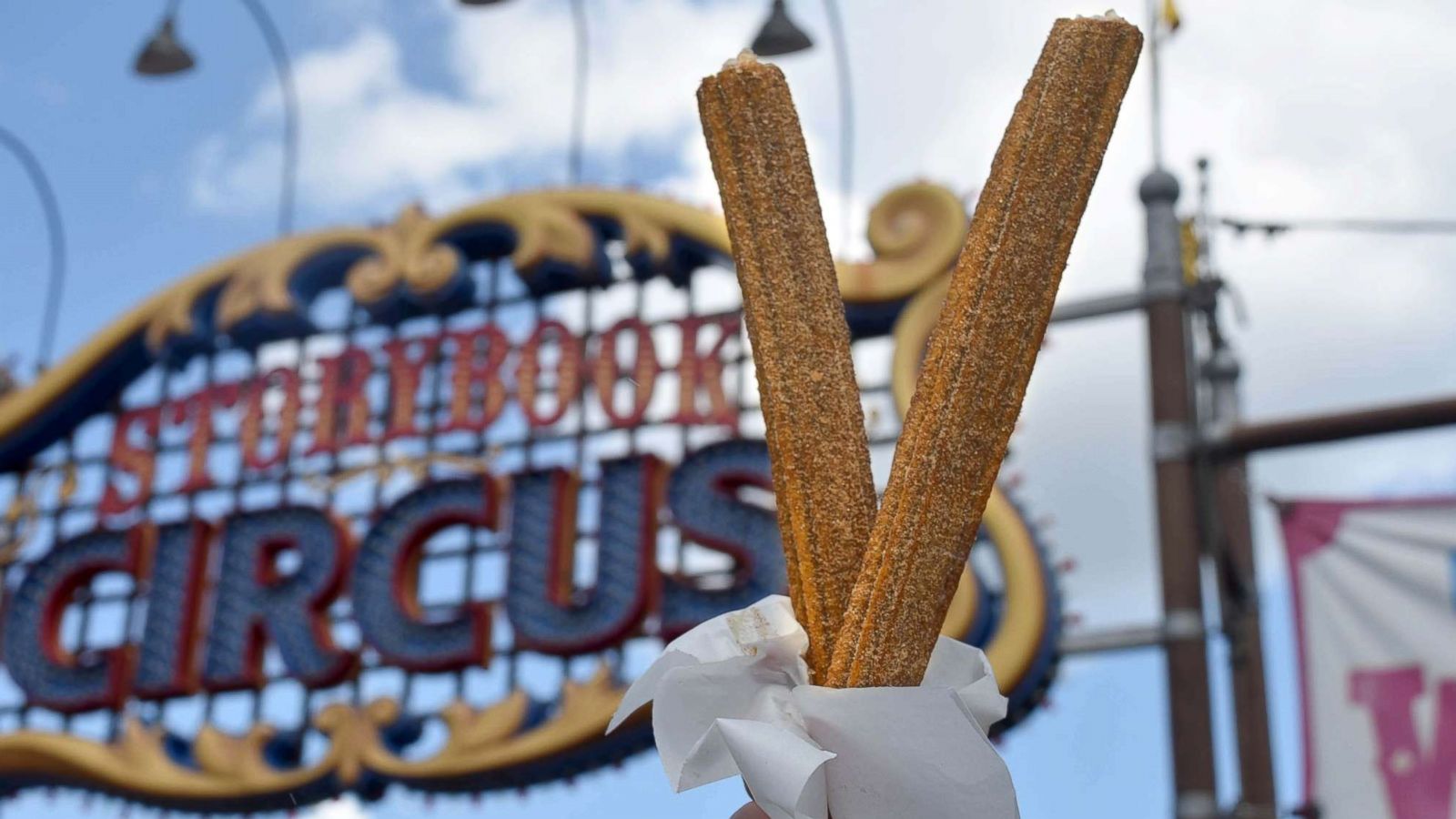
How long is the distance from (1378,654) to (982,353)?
19.0 ft

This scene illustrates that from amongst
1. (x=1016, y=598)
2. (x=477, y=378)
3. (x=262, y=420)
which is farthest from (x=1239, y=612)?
(x=262, y=420)

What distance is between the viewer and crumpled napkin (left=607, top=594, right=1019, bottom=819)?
1.85m

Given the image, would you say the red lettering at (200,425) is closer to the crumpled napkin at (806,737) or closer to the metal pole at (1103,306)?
the metal pole at (1103,306)

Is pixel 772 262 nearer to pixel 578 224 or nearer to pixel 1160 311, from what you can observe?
pixel 1160 311

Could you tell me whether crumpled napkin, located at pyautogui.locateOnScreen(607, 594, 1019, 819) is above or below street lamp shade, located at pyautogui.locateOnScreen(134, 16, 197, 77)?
above

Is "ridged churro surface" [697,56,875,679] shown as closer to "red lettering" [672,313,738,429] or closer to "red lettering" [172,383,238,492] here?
"red lettering" [672,313,738,429]

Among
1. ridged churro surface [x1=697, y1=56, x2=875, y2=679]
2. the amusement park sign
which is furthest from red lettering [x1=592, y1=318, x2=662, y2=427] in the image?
ridged churro surface [x1=697, y1=56, x2=875, y2=679]

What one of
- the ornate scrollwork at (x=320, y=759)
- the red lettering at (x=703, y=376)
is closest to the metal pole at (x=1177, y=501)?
the red lettering at (x=703, y=376)

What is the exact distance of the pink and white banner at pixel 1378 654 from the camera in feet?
22.8

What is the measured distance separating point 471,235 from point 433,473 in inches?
60.1

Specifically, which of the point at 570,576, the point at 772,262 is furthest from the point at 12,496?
the point at 772,262

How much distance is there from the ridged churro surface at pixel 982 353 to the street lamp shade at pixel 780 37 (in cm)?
825

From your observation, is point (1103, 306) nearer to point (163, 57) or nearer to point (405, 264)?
point (405, 264)

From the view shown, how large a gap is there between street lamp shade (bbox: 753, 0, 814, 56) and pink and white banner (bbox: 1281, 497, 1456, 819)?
428cm
